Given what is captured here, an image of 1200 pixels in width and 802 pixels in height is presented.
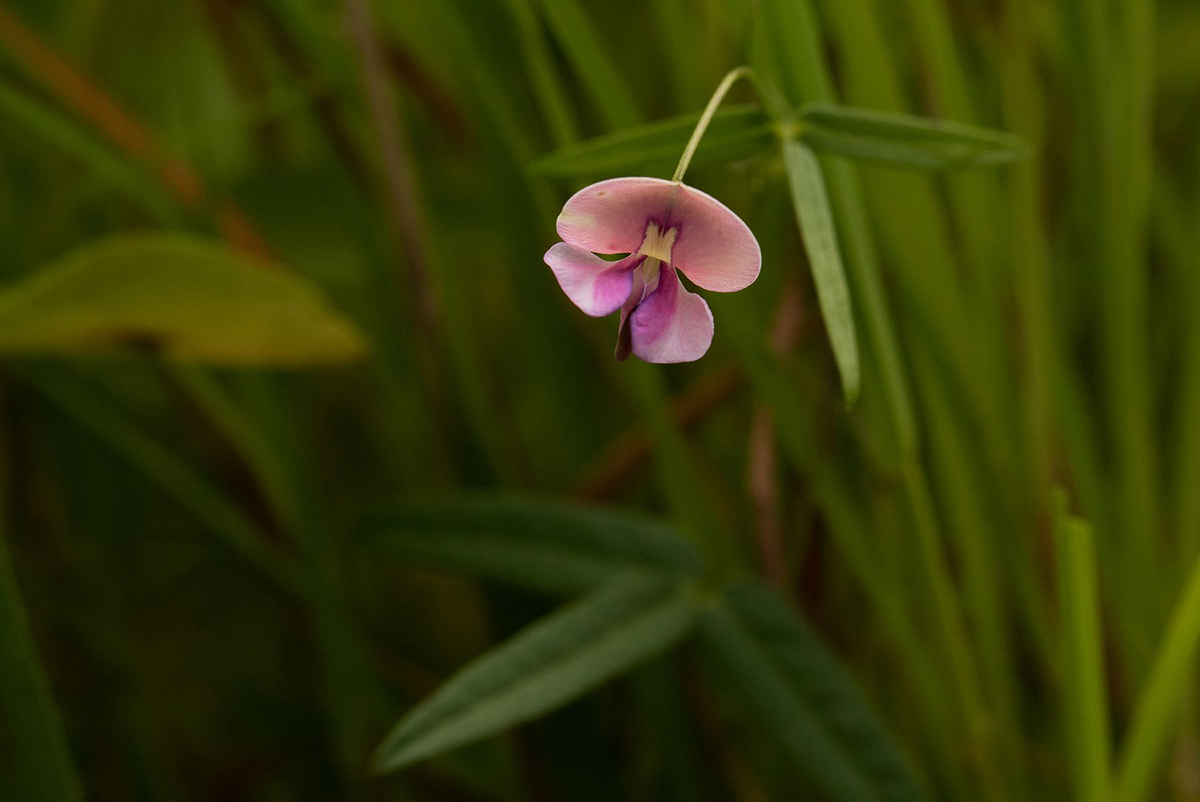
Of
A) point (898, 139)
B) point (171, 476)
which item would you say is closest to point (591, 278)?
point (898, 139)

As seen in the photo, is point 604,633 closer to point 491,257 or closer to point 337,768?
point 337,768

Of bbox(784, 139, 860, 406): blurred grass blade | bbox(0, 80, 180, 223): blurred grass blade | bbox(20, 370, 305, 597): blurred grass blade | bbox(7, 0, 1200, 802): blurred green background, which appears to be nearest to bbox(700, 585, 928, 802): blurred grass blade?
bbox(7, 0, 1200, 802): blurred green background

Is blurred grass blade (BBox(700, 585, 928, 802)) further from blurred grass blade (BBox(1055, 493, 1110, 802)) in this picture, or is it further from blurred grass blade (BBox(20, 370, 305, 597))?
blurred grass blade (BBox(20, 370, 305, 597))

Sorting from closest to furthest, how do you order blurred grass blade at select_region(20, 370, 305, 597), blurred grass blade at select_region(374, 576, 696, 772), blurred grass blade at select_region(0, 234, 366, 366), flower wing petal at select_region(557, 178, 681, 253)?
flower wing petal at select_region(557, 178, 681, 253) < blurred grass blade at select_region(374, 576, 696, 772) < blurred grass blade at select_region(0, 234, 366, 366) < blurred grass blade at select_region(20, 370, 305, 597)

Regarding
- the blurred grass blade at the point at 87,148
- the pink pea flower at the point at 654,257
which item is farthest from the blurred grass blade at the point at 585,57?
the blurred grass blade at the point at 87,148

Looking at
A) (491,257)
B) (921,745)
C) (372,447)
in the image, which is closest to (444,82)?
(491,257)
